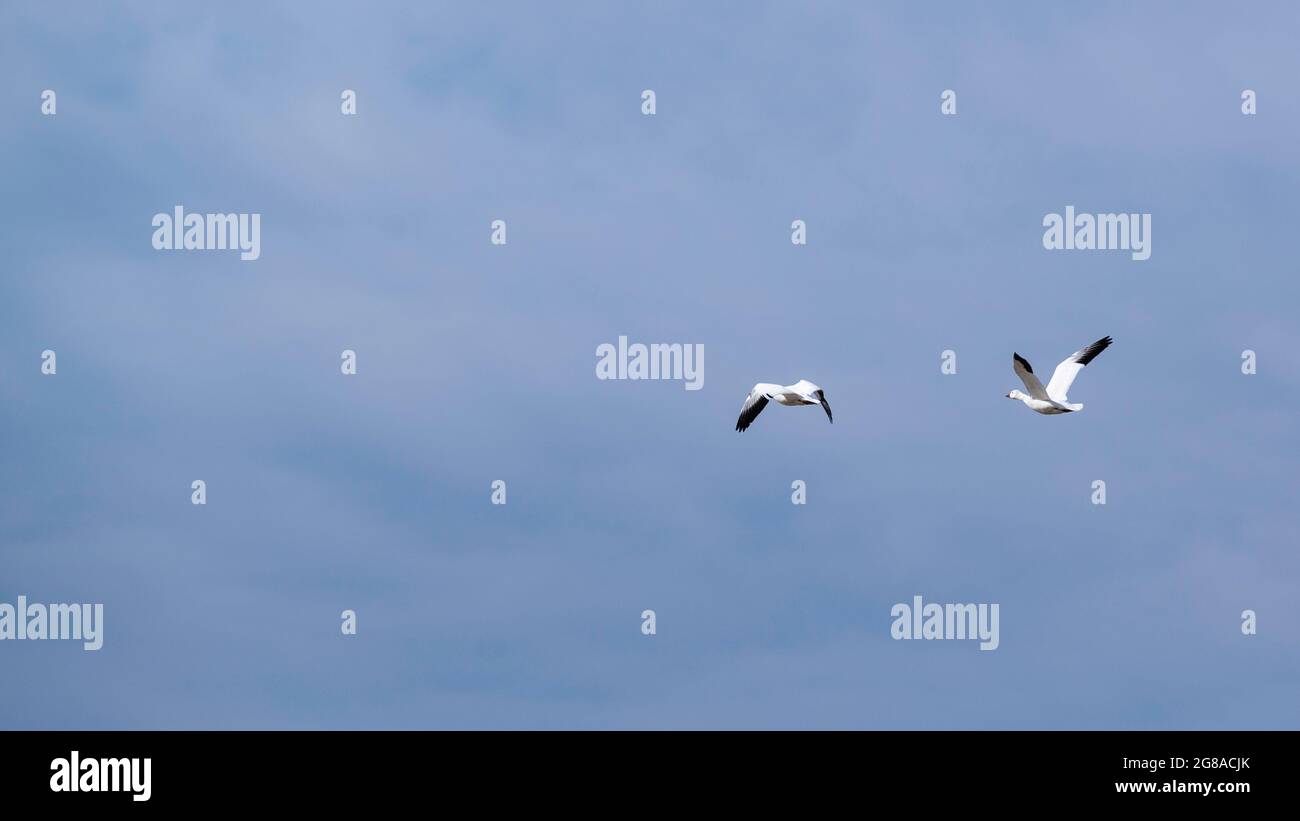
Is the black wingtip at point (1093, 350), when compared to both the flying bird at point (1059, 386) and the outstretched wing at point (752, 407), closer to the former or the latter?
the flying bird at point (1059, 386)

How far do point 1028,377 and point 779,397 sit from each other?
9634mm

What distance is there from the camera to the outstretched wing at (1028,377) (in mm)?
58188

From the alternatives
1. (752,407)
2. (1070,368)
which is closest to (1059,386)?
(1070,368)

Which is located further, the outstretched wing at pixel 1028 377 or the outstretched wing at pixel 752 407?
the outstretched wing at pixel 752 407

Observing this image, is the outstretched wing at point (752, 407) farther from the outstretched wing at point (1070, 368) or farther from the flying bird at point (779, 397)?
the outstretched wing at point (1070, 368)

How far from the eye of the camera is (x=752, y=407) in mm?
67875

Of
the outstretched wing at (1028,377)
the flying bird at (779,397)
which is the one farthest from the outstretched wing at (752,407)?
the outstretched wing at (1028,377)

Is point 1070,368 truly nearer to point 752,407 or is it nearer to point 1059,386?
point 1059,386

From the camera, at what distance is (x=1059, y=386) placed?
63531 mm

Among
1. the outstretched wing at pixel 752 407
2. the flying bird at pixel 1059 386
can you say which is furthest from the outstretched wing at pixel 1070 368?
the outstretched wing at pixel 752 407

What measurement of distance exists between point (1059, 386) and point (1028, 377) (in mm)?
4315
